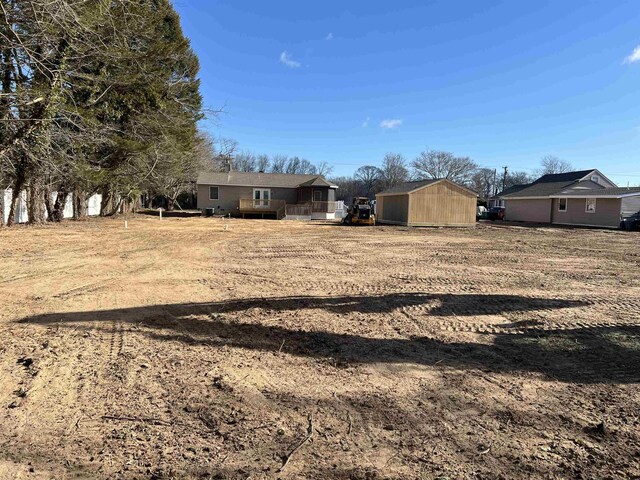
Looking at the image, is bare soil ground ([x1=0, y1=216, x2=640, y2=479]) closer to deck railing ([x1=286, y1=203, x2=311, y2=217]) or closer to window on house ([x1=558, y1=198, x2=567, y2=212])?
deck railing ([x1=286, y1=203, x2=311, y2=217])

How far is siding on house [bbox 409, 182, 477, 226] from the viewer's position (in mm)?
28844

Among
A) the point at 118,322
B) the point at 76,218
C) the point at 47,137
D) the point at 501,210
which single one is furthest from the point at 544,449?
the point at 501,210

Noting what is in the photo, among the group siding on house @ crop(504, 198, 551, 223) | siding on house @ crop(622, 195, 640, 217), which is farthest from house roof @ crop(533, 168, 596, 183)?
siding on house @ crop(622, 195, 640, 217)

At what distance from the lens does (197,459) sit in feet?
8.86

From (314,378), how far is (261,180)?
37.1 meters

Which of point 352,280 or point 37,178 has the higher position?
point 37,178

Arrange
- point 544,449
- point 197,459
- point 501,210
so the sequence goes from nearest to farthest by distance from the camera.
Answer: point 197,459 < point 544,449 < point 501,210

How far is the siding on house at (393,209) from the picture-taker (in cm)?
2931

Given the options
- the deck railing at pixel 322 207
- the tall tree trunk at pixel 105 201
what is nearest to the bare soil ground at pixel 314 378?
the tall tree trunk at pixel 105 201

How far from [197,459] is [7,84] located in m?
16.3

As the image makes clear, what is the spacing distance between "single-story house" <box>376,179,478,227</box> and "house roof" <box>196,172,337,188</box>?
1001 cm

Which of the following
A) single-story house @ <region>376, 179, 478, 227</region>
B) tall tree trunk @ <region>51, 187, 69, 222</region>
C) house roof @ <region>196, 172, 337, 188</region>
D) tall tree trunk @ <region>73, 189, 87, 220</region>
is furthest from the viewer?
house roof @ <region>196, 172, 337, 188</region>

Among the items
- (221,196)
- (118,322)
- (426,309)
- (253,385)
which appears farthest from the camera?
(221,196)

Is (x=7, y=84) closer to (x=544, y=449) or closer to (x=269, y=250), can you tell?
(x=269, y=250)
